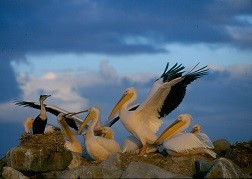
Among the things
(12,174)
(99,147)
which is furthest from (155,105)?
(12,174)

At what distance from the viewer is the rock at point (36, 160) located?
1181 cm

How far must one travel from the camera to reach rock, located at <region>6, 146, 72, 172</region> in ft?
38.8

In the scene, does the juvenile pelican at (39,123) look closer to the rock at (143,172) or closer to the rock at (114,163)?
the rock at (114,163)

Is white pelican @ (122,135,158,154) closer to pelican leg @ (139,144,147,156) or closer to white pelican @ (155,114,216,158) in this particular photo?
pelican leg @ (139,144,147,156)

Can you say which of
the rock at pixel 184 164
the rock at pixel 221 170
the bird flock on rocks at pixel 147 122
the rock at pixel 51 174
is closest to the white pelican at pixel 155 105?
the bird flock on rocks at pixel 147 122

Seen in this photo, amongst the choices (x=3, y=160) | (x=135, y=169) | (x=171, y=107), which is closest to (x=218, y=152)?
(x=171, y=107)

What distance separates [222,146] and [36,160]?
4197 mm

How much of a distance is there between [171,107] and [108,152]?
5.75 feet

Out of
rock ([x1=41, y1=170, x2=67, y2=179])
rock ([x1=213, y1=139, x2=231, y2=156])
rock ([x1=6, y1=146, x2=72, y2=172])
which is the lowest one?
rock ([x1=213, y1=139, x2=231, y2=156])

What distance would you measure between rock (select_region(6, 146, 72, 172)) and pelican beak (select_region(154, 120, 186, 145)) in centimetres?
212

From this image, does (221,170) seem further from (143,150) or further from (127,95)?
(127,95)

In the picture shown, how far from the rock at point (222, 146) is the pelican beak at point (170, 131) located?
101cm

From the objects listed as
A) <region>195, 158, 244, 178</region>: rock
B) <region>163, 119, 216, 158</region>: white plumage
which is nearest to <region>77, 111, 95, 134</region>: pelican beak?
<region>163, 119, 216, 158</region>: white plumage

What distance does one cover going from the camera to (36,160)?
1181 cm
